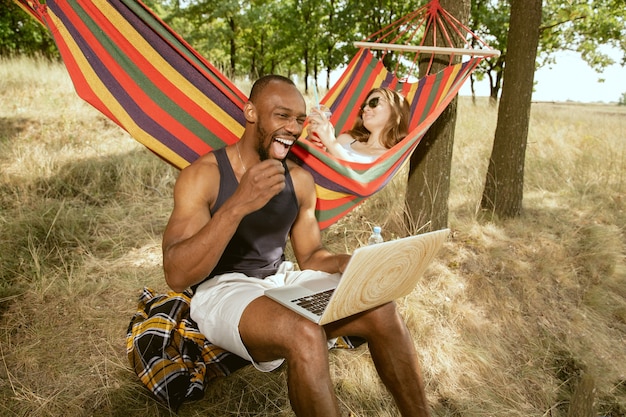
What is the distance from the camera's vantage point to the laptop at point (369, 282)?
1001mm

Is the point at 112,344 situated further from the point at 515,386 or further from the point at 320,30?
the point at 320,30

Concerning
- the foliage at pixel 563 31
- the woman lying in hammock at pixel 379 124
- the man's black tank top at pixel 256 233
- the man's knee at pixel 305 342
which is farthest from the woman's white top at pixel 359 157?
the foliage at pixel 563 31

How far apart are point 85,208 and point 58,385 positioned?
178 cm

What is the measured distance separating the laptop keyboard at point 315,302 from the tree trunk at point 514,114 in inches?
85.5

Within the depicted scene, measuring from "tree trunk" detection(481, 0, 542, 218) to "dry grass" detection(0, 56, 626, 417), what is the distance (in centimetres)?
19

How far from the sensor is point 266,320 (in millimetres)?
1140

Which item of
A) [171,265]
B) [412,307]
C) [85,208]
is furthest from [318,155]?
[85,208]

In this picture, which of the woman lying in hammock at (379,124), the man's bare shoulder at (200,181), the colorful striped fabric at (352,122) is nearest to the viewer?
the man's bare shoulder at (200,181)

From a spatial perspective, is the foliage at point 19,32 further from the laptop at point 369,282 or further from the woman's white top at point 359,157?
the laptop at point 369,282

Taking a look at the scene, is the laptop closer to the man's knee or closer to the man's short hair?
the man's knee

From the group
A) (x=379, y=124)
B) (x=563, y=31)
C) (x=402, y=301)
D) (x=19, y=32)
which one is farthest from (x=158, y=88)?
(x=19, y=32)

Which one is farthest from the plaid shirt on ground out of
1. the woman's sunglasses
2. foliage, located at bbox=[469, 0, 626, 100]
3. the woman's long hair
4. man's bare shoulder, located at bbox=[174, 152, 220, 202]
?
foliage, located at bbox=[469, 0, 626, 100]

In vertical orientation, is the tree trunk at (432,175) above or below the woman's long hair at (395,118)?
below

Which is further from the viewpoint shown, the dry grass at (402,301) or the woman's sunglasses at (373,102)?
the woman's sunglasses at (373,102)
